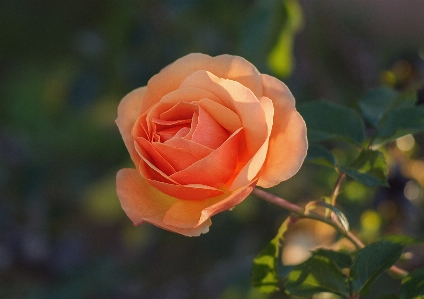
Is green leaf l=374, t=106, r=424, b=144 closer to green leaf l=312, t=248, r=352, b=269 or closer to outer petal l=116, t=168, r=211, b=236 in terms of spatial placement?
green leaf l=312, t=248, r=352, b=269

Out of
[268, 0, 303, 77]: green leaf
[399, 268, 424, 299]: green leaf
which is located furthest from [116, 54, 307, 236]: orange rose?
[268, 0, 303, 77]: green leaf

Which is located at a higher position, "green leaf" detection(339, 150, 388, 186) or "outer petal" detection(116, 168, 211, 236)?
"green leaf" detection(339, 150, 388, 186)

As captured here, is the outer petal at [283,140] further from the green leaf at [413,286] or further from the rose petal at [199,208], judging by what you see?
the green leaf at [413,286]

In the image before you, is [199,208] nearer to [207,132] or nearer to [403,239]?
[207,132]

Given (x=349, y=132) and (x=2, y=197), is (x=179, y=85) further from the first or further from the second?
(x=2, y=197)

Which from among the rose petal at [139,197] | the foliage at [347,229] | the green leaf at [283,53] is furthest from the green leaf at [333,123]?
the green leaf at [283,53]

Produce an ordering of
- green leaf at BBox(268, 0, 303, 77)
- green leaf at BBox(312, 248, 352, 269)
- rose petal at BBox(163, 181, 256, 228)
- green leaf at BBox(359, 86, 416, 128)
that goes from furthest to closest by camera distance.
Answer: green leaf at BBox(268, 0, 303, 77) < green leaf at BBox(359, 86, 416, 128) < green leaf at BBox(312, 248, 352, 269) < rose petal at BBox(163, 181, 256, 228)

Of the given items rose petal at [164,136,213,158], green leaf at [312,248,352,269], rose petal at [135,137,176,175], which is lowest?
green leaf at [312,248,352,269]
